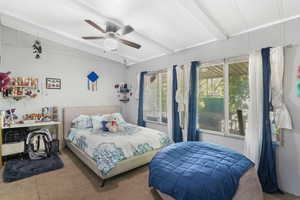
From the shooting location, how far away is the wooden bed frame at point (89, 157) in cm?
255

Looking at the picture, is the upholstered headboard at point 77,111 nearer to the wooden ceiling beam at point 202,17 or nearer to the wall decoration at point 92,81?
the wall decoration at point 92,81

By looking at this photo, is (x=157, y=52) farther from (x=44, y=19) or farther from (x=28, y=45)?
(x=28, y=45)

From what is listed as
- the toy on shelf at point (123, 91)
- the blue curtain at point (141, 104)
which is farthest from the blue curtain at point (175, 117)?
the toy on shelf at point (123, 91)

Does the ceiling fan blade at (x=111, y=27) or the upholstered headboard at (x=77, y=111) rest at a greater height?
the ceiling fan blade at (x=111, y=27)

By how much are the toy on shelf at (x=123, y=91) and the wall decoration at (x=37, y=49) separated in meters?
2.18

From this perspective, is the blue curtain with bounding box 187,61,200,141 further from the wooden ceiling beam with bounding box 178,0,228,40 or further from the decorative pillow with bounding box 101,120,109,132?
the decorative pillow with bounding box 101,120,109,132

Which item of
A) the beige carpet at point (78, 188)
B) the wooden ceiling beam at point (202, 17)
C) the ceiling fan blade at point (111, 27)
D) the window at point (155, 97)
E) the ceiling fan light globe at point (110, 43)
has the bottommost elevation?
the beige carpet at point (78, 188)

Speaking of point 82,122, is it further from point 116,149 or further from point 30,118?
point 116,149

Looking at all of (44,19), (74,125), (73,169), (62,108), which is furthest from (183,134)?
(44,19)

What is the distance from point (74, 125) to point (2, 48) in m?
2.26

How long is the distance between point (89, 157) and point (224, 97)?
104 inches

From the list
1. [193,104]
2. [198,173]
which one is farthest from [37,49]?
[198,173]

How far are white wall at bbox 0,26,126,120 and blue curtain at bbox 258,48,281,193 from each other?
3972 millimetres

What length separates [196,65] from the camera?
3.22m
